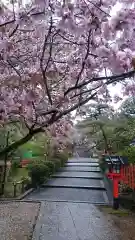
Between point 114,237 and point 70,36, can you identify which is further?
point 114,237

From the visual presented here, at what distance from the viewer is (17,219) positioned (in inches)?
272

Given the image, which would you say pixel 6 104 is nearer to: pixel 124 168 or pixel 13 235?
pixel 13 235

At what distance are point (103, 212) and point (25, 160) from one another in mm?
10344

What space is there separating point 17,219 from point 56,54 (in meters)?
4.41

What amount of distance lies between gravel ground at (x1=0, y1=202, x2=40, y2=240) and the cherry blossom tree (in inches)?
116

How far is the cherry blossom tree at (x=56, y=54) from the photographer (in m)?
2.72

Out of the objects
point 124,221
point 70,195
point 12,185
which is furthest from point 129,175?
point 12,185

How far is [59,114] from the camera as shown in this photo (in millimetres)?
3150

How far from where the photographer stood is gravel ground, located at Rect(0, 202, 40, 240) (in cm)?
566

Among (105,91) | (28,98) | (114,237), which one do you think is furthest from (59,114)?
(114,237)

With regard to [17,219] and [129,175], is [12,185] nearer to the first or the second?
[17,219]


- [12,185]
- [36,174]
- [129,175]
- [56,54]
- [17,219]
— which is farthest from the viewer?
[12,185]

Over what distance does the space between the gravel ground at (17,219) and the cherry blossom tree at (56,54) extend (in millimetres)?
2953

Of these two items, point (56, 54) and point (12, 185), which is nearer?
point (56, 54)
